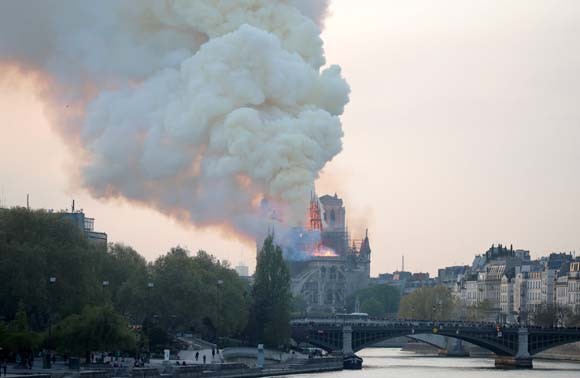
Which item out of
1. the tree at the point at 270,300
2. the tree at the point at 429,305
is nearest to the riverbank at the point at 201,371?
the tree at the point at 270,300

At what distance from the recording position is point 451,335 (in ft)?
385

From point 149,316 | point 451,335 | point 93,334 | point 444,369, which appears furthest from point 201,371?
point 451,335

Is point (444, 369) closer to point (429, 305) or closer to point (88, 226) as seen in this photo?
point (88, 226)

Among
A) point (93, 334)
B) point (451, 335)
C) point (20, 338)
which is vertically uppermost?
point (451, 335)

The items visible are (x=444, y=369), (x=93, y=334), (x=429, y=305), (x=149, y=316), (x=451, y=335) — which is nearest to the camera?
(x=93, y=334)

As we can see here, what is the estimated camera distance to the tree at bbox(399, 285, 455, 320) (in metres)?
175

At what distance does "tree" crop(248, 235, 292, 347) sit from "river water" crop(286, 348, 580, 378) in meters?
6.01

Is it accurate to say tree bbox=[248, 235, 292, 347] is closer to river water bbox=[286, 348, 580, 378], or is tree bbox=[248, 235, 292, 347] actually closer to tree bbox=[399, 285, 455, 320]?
river water bbox=[286, 348, 580, 378]

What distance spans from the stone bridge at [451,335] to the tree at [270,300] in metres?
5.98

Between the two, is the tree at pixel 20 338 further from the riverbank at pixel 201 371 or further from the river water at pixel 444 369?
the river water at pixel 444 369

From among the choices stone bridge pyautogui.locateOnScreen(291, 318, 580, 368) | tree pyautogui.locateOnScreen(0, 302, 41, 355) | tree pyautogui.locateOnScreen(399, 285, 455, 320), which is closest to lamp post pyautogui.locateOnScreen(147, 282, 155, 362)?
tree pyautogui.locateOnScreen(0, 302, 41, 355)

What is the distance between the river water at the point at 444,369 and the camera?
101 meters

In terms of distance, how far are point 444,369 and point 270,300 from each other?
39.0 ft

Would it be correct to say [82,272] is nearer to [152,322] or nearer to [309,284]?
[152,322]
